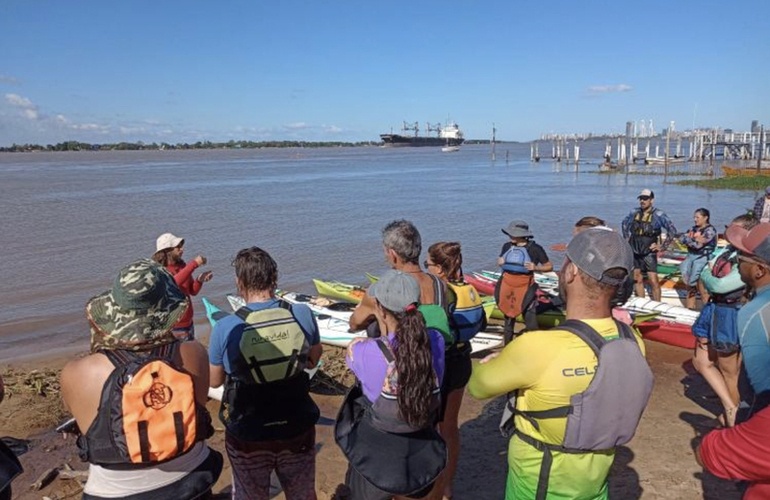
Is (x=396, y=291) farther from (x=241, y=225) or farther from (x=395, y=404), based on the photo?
(x=241, y=225)

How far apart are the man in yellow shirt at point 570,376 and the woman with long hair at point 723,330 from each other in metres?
3.17

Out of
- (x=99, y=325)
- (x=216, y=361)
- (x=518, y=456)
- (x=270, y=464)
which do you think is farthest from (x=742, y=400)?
(x=99, y=325)

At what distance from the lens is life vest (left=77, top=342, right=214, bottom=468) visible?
2.15 metres

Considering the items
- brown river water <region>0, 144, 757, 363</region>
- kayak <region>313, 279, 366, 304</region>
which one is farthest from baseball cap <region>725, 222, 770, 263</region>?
brown river water <region>0, 144, 757, 363</region>

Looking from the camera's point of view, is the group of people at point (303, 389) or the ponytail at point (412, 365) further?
the ponytail at point (412, 365)

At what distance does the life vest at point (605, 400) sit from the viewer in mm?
2215

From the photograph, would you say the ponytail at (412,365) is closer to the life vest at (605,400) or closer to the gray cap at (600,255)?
the life vest at (605,400)

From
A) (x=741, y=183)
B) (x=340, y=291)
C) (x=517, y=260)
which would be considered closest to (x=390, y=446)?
(x=517, y=260)

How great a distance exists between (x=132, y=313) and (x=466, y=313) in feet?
7.94

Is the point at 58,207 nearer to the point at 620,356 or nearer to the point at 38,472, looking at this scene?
the point at 38,472

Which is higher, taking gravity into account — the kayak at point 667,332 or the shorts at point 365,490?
the shorts at point 365,490

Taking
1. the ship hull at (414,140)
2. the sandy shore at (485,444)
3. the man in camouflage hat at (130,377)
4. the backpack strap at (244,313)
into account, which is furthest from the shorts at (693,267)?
the ship hull at (414,140)

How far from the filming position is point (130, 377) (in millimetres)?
2162

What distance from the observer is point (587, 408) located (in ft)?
7.34
